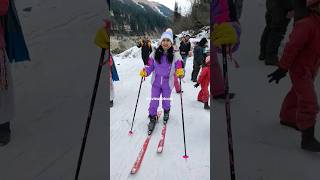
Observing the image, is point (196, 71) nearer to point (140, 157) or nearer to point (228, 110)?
point (140, 157)

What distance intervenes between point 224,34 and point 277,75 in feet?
1.19

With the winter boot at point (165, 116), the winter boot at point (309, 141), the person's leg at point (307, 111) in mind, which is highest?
the person's leg at point (307, 111)

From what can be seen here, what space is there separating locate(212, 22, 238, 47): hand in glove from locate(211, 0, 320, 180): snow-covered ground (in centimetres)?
8

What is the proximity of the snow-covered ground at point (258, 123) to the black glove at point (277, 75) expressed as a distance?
0.02m

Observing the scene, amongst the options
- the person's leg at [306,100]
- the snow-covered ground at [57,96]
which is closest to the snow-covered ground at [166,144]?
the snow-covered ground at [57,96]

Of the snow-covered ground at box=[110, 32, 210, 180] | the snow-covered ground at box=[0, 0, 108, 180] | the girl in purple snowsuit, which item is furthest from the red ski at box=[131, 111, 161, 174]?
the snow-covered ground at box=[0, 0, 108, 180]

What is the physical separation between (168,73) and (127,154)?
1531 millimetres

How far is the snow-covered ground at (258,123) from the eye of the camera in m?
1.81

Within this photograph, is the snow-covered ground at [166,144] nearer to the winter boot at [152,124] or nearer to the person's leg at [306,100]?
the winter boot at [152,124]

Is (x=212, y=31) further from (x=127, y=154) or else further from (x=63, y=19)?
(x=127, y=154)

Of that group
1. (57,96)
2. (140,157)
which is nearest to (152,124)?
(140,157)

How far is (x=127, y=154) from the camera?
342cm

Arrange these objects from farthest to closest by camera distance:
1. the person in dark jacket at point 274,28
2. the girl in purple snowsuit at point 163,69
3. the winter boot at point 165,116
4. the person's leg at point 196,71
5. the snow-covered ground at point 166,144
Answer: the person's leg at point 196,71 → the winter boot at point 165,116 → the girl in purple snowsuit at point 163,69 → the snow-covered ground at point 166,144 → the person in dark jacket at point 274,28

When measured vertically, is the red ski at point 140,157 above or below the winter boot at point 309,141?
below
